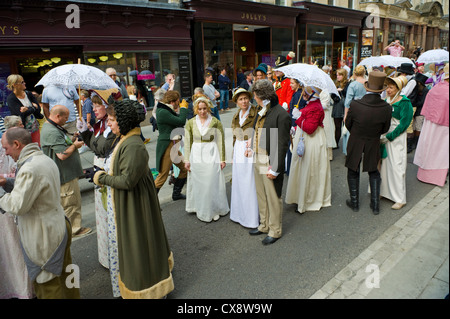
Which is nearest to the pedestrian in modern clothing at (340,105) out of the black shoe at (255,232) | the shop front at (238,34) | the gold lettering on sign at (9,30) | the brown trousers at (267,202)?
the brown trousers at (267,202)

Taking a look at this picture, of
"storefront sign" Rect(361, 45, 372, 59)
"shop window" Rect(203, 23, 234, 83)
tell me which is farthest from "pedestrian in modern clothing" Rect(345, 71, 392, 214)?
"storefront sign" Rect(361, 45, 372, 59)

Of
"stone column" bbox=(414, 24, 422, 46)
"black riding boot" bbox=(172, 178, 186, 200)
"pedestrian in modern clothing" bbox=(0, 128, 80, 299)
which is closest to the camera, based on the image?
"pedestrian in modern clothing" bbox=(0, 128, 80, 299)

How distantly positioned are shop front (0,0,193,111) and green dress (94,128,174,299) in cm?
848

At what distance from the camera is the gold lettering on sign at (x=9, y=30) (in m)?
8.84

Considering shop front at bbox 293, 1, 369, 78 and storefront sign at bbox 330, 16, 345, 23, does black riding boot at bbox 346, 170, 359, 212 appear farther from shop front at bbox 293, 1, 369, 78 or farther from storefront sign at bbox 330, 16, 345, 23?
storefront sign at bbox 330, 16, 345, 23

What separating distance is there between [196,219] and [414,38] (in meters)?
35.3

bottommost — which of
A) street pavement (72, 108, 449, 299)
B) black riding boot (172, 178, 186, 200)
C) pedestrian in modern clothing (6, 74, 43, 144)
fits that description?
street pavement (72, 108, 449, 299)

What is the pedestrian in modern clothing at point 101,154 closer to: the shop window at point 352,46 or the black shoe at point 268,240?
the black shoe at point 268,240

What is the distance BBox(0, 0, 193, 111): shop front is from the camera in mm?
9227

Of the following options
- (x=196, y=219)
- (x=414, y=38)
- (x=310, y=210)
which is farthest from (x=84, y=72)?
(x=414, y=38)

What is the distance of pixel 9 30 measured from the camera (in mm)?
8945

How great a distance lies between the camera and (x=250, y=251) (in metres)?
4.23

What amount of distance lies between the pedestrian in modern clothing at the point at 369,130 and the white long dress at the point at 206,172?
6.62 feet

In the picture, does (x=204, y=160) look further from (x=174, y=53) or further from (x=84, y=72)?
(x=174, y=53)
